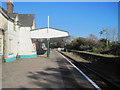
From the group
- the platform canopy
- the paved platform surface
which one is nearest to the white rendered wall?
the platform canopy

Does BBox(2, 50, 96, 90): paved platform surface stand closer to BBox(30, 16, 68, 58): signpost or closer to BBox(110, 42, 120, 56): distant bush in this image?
BBox(110, 42, 120, 56): distant bush

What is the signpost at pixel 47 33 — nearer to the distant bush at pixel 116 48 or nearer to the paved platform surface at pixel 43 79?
the distant bush at pixel 116 48

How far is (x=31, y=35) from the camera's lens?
18750 mm

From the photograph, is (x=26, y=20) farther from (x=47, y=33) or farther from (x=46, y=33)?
(x=47, y=33)

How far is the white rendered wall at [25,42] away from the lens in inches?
695

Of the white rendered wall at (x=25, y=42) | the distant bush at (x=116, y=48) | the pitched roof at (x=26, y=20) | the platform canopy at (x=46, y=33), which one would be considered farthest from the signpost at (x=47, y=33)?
the distant bush at (x=116, y=48)

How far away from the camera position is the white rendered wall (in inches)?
695

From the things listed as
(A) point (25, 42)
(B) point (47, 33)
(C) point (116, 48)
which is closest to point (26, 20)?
(A) point (25, 42)

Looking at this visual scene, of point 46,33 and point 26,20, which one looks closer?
point 46,33

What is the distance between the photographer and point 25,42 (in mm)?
17891

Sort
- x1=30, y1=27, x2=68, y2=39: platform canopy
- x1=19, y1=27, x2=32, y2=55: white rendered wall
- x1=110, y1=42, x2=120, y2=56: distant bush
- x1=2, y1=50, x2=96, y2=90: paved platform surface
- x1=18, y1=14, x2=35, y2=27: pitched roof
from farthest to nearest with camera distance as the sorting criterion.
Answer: x1=30, y1=27, x2=68, y2=39: platform canopy
x1=18, y1=14, x2=35, y2=27: pitched roof
x1=19, y1=27, x2=32, y2=55: white rendered wall
x1=110, y1=42, x2=120, y2=56: distant bush
x1=2, y1=50, x2=96, y2=90: paved platform surface

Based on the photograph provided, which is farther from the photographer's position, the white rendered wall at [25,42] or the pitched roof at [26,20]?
the pitched roof at [26,20]

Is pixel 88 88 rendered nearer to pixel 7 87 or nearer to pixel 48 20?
pixel 7 87

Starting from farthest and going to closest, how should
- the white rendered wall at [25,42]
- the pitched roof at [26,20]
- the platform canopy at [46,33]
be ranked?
the platform canopy at [46,33] < the pitched roof at [26,20] < the white rendered wall at [25,42]
